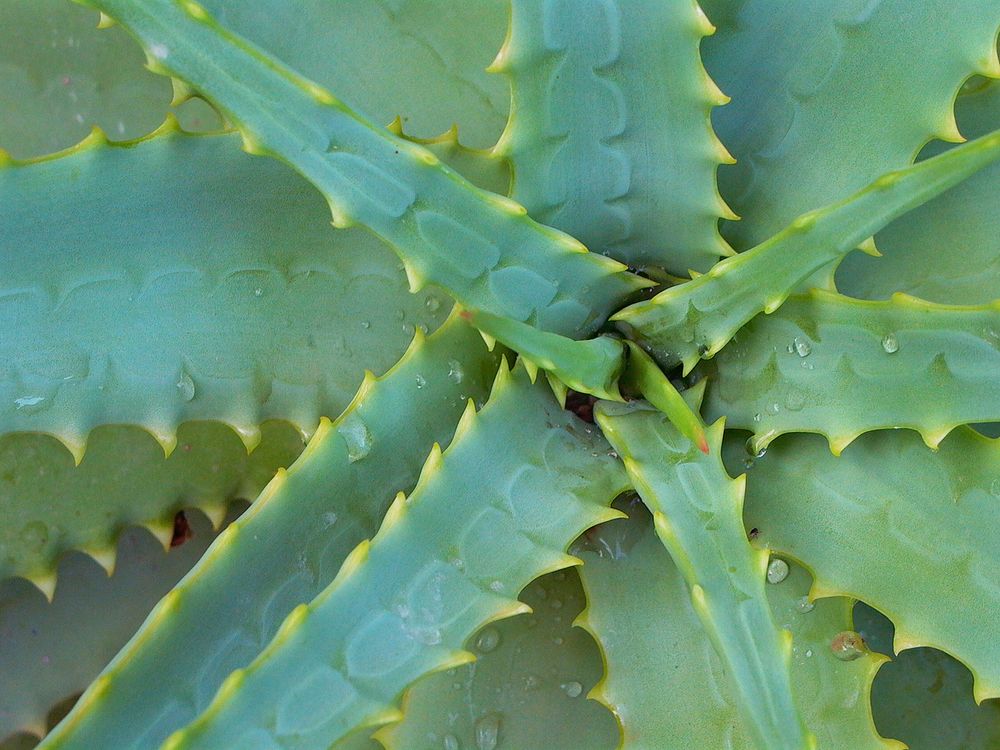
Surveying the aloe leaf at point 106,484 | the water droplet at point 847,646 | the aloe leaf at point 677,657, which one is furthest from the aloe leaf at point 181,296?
the water droplet at point 847,646

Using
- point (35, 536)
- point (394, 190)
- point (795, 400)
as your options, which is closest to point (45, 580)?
point (35, 536)

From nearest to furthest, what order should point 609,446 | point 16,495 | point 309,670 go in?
point 309,670
point 609,446
point 16,495

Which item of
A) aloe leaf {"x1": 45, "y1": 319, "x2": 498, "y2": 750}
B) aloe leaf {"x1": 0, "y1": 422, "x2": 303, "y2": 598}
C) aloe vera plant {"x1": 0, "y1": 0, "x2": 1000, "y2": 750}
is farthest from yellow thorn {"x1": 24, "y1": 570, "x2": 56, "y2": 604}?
aloe leaf {"x1": 45, "y1": 319, "x2": 498, "y2": 750}

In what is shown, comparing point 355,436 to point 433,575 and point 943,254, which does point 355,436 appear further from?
point 943,254

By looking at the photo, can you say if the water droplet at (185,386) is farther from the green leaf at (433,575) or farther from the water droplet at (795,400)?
the water droplet at (795,400)

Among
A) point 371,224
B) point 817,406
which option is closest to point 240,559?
point 371,224

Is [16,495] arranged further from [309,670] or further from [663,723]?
[663,723]
